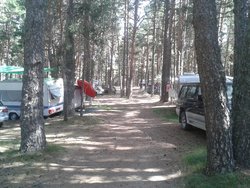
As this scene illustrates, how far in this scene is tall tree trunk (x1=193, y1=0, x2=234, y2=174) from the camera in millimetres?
6598

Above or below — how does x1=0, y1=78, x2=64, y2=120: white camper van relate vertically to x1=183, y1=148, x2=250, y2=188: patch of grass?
above

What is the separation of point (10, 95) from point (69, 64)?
5.65m

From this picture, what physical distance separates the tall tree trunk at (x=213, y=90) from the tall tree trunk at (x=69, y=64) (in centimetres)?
1014

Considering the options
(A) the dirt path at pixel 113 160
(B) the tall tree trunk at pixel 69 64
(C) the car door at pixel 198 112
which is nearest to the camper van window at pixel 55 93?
(B) the tall tree trunk at pixel 69 64

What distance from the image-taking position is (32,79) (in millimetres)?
9281

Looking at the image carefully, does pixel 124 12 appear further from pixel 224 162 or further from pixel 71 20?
pixel 224 162

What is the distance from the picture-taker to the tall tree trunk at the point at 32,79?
927 centimetres

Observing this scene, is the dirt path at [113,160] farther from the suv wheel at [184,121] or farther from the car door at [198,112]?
the car door at [198,112]

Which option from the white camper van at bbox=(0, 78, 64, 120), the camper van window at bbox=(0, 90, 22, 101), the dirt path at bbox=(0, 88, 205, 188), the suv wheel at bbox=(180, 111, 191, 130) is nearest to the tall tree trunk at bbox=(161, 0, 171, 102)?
the white camper van at bbox=(0, 78, 64, 120)

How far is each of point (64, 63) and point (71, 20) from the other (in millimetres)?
2005

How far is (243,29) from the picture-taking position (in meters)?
7.52

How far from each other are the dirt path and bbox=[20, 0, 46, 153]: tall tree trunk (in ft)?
2.67

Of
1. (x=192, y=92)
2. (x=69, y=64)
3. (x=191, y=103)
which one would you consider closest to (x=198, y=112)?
(x=191, y=103)

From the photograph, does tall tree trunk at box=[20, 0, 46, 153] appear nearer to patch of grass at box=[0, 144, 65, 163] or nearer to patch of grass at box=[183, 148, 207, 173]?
patch of grass at box=[0, 144, 65, 163]
